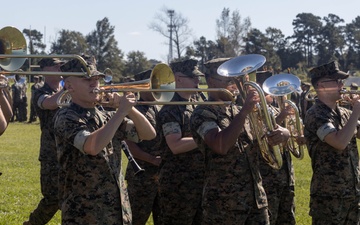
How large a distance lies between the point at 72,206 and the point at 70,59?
3.83ft

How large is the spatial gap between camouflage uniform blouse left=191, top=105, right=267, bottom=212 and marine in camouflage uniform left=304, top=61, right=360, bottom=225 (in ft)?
3.57

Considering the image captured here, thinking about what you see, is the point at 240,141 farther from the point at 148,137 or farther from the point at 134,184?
the point at 134,184

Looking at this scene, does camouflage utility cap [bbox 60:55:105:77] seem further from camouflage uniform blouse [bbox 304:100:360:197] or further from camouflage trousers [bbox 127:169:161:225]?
camouflage uniform blouse [bbox 304:100:360:197]

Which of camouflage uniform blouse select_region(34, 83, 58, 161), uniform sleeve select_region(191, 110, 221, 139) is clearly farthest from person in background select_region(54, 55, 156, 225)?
camouflage uniform blouse select_region(34, 83, 58, 161)

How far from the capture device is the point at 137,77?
23.3ft

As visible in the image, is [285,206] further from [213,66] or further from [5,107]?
[5,107]

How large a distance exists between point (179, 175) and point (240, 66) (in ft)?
5.31

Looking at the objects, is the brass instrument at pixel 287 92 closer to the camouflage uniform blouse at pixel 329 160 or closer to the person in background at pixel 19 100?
the camouflage uniform blouse at pixel 329 160

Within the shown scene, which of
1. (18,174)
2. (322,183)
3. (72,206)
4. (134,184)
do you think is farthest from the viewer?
(18,174)

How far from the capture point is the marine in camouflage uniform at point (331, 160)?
225 inches

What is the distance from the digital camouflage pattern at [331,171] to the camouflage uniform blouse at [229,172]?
110 cm

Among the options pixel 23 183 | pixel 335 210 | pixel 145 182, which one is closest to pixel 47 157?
pixel 145 182

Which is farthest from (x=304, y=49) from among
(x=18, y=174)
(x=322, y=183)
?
(x=322, y=183)

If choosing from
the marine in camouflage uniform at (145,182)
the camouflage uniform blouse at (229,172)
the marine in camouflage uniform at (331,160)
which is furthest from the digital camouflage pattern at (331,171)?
the marine in camouflage uniform at (145,182)
